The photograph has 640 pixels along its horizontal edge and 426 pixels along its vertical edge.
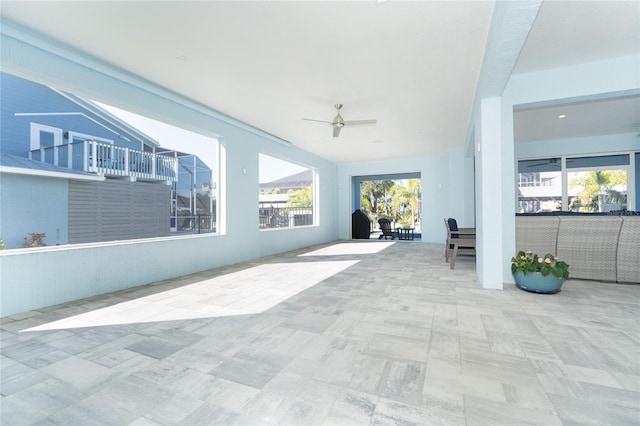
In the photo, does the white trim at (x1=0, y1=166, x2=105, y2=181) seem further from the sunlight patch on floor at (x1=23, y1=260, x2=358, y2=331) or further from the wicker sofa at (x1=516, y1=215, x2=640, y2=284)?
the wicker sofa at (x1=516, y1=215, x2=640, y2=284)

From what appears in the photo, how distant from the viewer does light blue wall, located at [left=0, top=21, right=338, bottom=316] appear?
2865mm

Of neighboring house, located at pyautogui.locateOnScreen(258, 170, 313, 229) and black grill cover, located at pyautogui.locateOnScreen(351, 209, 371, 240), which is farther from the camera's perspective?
black grill cover, located at pyautogui.locateOnScreen(351, 209, 371, 240)

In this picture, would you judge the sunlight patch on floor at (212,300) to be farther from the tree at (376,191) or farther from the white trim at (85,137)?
the tree at (376,191)

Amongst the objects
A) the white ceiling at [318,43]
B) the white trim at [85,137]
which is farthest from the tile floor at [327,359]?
the white ceiling at [318,43]

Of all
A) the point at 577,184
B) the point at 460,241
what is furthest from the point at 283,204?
the point at 577,184

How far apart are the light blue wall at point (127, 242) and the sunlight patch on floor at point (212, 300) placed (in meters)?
0.64

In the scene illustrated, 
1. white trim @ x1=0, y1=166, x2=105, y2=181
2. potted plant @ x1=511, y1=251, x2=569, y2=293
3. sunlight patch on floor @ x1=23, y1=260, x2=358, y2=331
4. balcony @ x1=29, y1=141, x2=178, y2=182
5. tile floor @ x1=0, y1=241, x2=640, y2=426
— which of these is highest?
balcony @ x1=29, y1=141, x2=178, y2=182

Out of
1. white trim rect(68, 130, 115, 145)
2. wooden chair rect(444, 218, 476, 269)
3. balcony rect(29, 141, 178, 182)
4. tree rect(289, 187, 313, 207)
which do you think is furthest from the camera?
tree rect(289, 187, 313, 207)

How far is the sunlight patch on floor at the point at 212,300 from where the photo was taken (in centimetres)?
268

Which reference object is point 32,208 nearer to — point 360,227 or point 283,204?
point 283,204

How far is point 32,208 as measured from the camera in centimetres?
308

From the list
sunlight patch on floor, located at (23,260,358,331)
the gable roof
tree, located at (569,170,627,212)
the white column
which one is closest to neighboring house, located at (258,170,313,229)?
sunlight patch on floor, located at (23,260,358,331)

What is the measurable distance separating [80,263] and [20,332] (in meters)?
1.02

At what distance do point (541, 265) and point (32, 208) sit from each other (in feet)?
18.9
